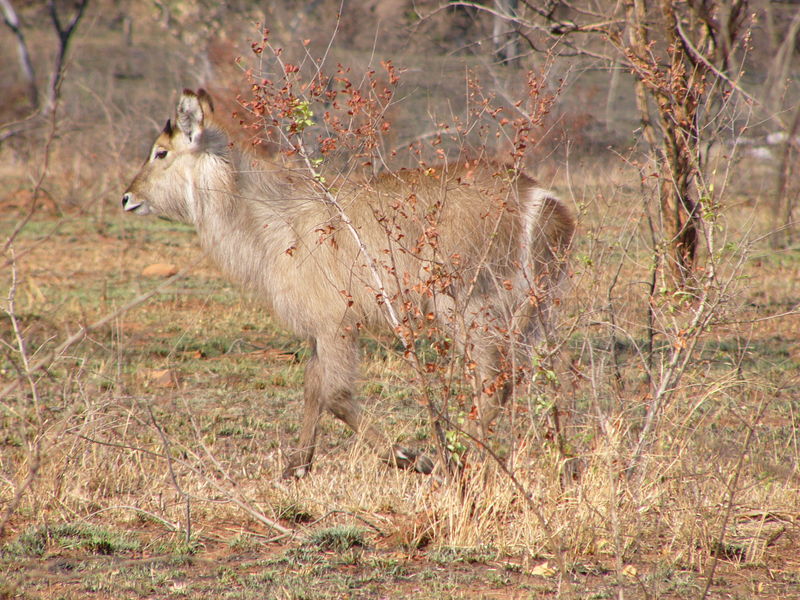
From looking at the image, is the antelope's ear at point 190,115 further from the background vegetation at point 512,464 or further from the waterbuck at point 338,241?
the background vegetation at point 512,464

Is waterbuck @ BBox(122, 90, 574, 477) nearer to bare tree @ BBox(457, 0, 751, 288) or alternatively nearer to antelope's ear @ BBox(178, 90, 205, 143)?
antelope's ear @ BBox(178, 90, 205, 143)

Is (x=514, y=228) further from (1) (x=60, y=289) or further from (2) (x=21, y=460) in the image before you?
(1) (x=60, y=289)

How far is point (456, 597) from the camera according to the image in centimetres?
354

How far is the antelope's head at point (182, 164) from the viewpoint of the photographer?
240 inches

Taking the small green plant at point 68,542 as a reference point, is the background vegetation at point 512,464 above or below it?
above

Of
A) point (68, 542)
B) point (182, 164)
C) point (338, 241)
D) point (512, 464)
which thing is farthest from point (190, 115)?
point (512, 464)

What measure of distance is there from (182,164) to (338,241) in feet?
4.47

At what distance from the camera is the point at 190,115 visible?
606 cm

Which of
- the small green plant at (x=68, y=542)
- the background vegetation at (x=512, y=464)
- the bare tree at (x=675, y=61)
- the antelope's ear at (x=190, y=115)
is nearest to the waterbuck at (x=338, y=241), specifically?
the antelope's ear at (x=190, y=115)

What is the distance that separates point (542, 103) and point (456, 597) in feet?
6.95

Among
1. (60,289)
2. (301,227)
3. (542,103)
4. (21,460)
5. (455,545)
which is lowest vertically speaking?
(60,289)

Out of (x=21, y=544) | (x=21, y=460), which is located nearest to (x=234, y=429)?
(x=21, y=460)

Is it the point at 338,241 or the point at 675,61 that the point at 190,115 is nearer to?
the point at 338,241

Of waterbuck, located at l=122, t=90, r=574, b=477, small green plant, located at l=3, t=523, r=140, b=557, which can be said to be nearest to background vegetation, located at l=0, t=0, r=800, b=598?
small green plant, located at l=3, t=523, r=140, b=557
